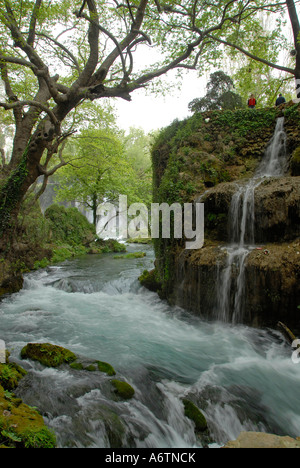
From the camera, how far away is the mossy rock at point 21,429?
2225 millimetres

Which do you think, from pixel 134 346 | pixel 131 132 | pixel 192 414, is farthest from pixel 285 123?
pixel 131 132

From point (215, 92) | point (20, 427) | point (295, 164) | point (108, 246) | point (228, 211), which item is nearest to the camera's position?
point (20, 427)

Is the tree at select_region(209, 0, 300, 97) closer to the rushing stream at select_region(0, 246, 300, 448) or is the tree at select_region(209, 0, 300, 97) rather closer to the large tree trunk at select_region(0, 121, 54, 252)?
the large tree trunk at select_region(0, 121, 54, 252)

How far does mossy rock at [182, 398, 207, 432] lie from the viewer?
318cm

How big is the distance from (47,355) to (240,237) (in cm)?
568

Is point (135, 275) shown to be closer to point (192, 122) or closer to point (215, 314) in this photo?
point (215, 314)

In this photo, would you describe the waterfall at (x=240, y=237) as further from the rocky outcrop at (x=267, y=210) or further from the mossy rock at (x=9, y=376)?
the mossy rock at (x=9, y=376)

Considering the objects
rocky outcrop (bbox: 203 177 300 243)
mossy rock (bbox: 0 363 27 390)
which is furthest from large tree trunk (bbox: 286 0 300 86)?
mossy rock (bbox: 0 363 27 390)

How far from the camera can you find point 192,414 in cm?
329

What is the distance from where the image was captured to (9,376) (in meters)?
3.40

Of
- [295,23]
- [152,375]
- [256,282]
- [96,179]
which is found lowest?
[152,375]

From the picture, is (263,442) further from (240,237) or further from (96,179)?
(96,179)

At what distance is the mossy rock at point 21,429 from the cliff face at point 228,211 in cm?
477

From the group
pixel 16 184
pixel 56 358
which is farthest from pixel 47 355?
pixel 16 184
